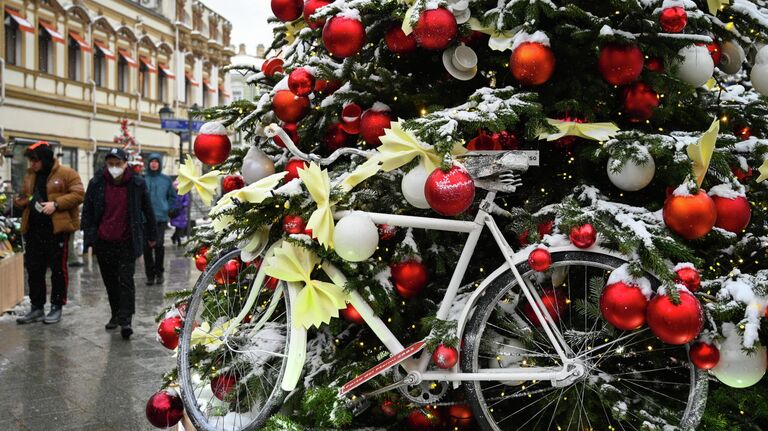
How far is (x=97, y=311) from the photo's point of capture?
6.85m

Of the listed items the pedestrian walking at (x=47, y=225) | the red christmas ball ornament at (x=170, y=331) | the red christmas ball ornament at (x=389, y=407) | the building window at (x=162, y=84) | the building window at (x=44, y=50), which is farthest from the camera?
the building window at (x=162, y=84)

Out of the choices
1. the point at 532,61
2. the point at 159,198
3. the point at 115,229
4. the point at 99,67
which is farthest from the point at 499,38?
the point at 99,67

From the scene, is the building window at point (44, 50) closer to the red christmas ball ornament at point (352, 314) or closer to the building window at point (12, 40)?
the building window at point (12, 40)

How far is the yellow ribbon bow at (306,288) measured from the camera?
2.21 metres

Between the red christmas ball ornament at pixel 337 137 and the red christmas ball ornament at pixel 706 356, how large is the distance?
1.63m

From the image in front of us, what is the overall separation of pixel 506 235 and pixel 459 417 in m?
0.72

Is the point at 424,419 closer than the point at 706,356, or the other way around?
the point at 706,356

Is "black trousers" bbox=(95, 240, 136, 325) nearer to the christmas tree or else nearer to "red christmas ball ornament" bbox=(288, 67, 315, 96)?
the christmas tree

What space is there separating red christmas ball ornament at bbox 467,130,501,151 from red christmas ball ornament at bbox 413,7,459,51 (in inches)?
17.5

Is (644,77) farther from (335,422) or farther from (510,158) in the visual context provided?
(335,422)

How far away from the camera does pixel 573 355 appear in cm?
211

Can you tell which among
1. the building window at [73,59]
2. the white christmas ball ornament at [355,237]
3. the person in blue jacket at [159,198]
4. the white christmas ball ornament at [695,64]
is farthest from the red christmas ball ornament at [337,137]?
the building window at [73,59]

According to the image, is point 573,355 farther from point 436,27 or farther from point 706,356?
point 436,27

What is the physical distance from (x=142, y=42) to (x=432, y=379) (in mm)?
28252
